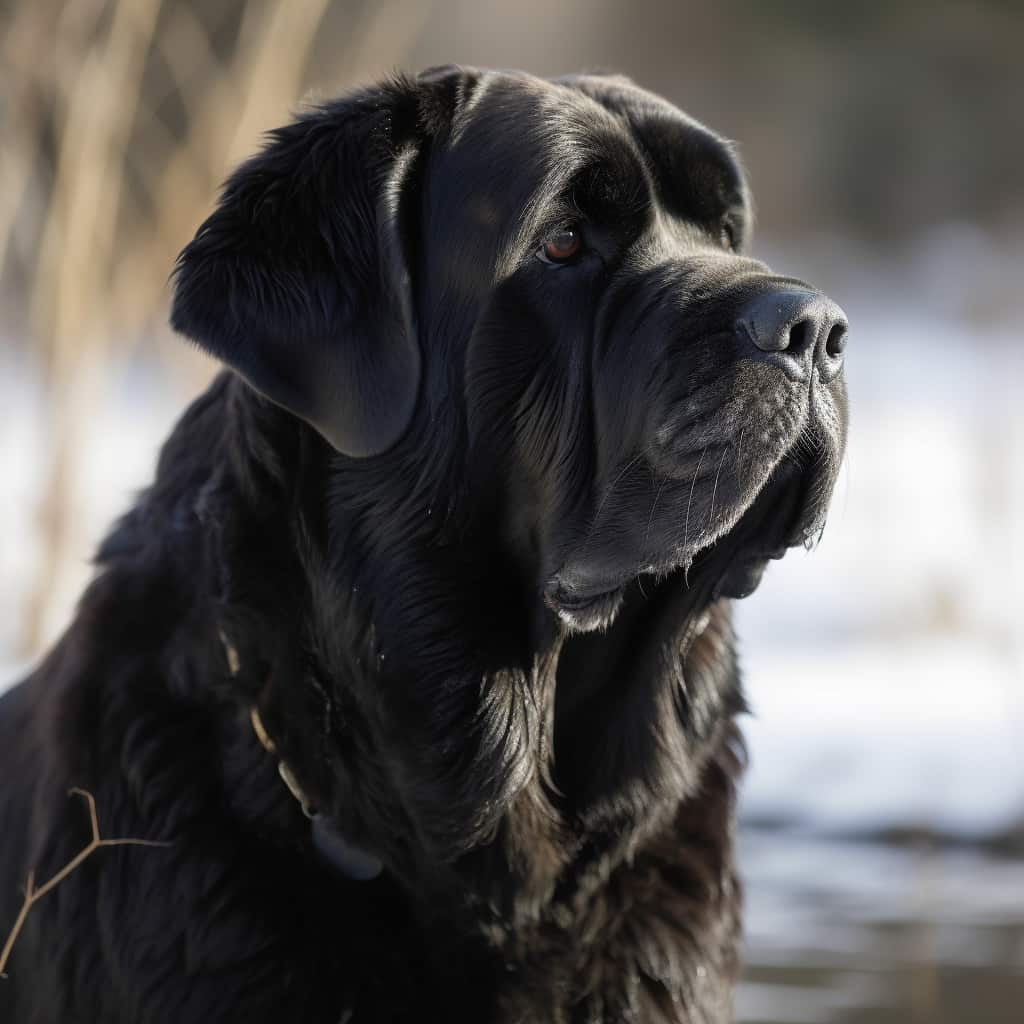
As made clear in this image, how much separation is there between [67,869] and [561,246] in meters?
1.24

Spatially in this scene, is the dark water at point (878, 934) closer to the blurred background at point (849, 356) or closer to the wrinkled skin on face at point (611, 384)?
the blurred background at point (849, 356)

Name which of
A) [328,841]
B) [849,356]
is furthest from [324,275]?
[849,356]

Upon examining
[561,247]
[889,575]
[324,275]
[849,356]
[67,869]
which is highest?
[561,247]

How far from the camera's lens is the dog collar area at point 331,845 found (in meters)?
2.42

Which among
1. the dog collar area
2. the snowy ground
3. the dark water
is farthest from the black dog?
the dark water

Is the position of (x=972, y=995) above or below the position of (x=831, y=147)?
below

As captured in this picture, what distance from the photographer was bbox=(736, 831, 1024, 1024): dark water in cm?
363

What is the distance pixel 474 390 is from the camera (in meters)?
2.44

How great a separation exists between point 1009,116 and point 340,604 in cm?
1165

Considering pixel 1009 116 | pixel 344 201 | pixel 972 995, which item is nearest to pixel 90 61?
pixel 344 201

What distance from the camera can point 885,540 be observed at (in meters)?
8.39

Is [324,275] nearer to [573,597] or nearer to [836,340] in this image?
[573,597]

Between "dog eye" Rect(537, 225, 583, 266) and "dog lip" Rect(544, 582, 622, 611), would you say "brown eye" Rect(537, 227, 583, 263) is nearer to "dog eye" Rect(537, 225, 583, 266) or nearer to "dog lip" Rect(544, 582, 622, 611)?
"dog eye" Rect(537, 225, 583, 266)

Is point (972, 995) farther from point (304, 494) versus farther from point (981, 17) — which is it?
point (981, 17)
